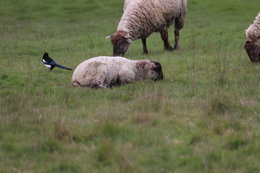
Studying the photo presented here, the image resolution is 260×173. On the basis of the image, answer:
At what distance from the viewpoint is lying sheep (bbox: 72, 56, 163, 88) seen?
975 centimetres

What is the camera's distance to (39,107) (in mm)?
8031

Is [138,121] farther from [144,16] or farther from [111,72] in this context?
[144,16]

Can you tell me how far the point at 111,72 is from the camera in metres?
9.92

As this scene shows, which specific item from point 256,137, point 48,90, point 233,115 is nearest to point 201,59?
point 48,90

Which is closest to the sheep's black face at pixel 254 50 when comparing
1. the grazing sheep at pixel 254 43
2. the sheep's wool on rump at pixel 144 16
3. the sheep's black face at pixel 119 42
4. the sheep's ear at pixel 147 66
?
Result: the grazing sheep at pixel 254 43

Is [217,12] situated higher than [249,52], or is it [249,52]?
[249,52]

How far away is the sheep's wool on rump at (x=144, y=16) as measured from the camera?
14852 mm

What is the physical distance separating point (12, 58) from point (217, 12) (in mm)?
16816

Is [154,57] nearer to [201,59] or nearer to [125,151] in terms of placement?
[201,59]

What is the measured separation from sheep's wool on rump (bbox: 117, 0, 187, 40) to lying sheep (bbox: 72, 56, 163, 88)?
173 inches

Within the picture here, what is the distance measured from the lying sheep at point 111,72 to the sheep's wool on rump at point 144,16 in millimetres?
4402

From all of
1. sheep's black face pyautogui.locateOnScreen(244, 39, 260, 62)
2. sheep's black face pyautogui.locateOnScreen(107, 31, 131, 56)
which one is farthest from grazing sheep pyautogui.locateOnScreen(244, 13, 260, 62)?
sheep's black face pyautogui.locateOnScreen(107, 31, 131, 56)

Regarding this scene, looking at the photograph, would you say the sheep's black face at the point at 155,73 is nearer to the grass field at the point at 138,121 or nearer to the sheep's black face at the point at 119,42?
the grass field at the point at 138,121

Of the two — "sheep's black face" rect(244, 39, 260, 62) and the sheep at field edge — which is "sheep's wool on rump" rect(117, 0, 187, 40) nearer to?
the sheep at field edge
